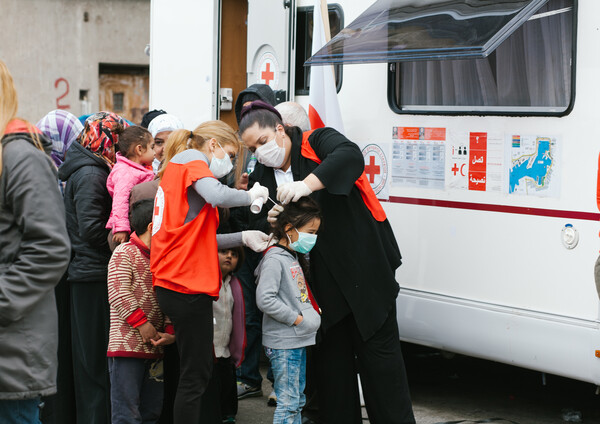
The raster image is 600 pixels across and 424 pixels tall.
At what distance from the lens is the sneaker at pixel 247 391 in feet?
18.7

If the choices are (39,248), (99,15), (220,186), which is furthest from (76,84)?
(39,248)

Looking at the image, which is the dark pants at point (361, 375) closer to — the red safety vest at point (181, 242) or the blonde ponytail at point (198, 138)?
the red safety vest at point (181, 242)

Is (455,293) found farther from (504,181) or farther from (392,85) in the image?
(392,85)

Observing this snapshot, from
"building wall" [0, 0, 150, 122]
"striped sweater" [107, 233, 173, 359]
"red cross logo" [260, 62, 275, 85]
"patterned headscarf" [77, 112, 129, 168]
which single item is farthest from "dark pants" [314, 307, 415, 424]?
"building wall" [0, 0, 150, 122]

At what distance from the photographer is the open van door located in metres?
6.12

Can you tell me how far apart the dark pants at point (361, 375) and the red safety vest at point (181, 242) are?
757mm

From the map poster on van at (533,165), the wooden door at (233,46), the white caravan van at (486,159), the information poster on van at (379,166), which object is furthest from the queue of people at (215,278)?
the wooden door at (233,46)

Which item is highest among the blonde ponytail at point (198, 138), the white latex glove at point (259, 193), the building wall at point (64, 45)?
the building wall at point (64, 45)

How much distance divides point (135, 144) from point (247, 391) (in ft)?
5.93

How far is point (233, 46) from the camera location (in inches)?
289

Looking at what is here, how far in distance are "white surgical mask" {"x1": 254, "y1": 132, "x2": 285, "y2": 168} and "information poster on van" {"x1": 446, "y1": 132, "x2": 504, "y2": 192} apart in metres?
1.09

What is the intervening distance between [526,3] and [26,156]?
2659 millimetres

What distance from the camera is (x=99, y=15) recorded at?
16547mm

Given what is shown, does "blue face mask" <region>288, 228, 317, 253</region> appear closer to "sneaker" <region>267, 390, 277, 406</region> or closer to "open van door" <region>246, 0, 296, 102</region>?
"sneaker" <region>267, 390, 277, 406</region>
